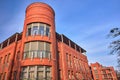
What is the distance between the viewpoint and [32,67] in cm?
1750

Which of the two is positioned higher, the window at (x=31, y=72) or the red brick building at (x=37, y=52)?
the red brick building at (x=37, y=52)

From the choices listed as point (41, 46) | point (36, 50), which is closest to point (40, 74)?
point (36, 50)

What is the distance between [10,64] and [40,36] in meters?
8.09

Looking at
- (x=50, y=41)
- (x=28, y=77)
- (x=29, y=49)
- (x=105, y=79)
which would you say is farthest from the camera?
(x=105, y=79)

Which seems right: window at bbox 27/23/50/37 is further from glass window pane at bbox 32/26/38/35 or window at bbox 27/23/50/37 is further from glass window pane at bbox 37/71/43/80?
glass window pane at bbox 37/71/43/80

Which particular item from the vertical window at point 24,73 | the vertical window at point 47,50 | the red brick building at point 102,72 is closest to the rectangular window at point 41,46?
the vertical window at point 47,50

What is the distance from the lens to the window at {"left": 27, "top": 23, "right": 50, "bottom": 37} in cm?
2000

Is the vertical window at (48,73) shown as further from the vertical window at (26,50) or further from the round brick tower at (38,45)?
the vertical window at (26,50)

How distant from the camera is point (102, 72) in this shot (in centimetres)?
4609

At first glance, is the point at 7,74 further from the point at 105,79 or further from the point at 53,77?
the point at 105,79

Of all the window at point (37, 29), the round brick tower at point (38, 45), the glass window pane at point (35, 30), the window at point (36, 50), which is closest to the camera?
the round brick tower at point (38, 45)

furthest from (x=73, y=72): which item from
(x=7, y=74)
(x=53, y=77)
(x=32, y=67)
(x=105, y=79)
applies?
(x=105, y=79)

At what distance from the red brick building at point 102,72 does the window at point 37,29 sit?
32.6 meters

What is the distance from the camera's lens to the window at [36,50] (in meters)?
18.3
